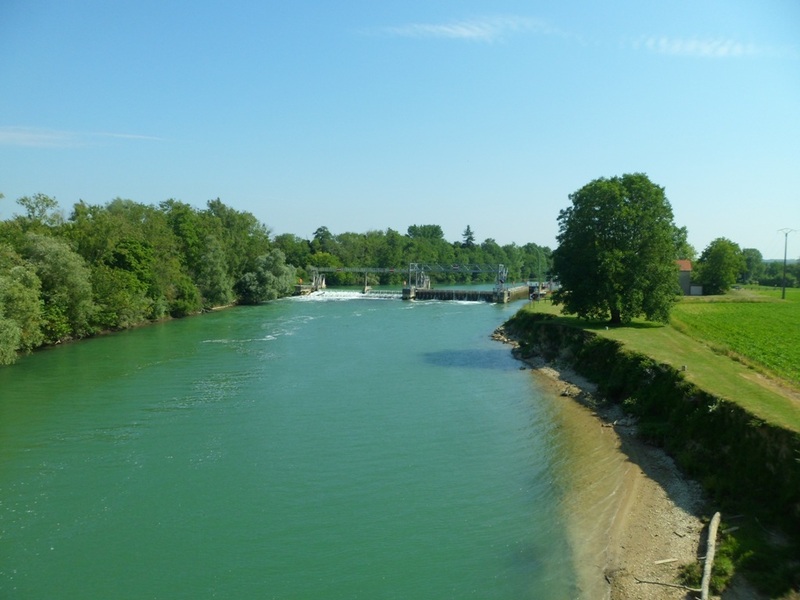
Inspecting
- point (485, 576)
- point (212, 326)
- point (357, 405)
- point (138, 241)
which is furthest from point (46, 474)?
point (138, 241)

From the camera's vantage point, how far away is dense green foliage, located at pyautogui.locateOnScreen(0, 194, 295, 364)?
41375 millimetres

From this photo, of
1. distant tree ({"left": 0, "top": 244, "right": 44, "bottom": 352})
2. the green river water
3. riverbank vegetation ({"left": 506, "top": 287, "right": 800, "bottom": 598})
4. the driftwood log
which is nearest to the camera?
the driftwood log

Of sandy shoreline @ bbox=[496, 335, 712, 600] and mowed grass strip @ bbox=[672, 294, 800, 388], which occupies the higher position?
mowed grass strip @ bbox=[672, 294, 800, 388]

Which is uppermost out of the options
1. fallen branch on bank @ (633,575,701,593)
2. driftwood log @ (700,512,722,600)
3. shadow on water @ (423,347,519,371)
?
shadow on water @ (423,347,519,371)

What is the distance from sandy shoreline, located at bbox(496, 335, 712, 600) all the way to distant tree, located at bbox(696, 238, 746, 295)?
171ft

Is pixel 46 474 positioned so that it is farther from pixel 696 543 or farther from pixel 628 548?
pixel 696 543

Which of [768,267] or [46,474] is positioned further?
[768,267]

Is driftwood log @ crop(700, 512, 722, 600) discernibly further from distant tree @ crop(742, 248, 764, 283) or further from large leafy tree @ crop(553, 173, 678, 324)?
distant tree @ crop(742, 248, 764, 283)

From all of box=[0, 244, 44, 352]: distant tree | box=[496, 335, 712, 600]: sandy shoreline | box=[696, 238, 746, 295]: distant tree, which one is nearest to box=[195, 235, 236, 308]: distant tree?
box=[0, 244, 44, 352]: distant tree

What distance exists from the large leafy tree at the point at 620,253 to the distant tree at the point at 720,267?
107 feet

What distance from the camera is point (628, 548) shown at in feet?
49.4

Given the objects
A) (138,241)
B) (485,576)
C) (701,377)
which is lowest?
(485,576)

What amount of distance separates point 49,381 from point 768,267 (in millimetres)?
159630

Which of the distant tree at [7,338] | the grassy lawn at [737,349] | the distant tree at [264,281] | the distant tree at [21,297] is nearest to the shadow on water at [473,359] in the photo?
the grassy lawn at [737,349]
